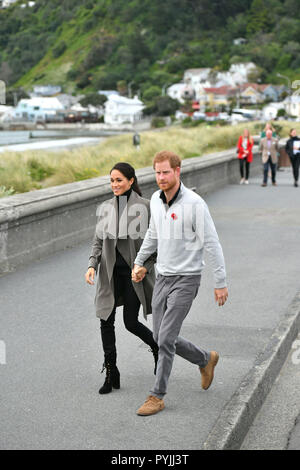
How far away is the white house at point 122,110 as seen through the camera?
177m

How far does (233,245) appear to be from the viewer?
11.7 meters

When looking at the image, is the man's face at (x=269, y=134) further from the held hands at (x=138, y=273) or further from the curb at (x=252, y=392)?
the held hands at (x=138, y=273)

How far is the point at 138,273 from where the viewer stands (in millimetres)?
5066

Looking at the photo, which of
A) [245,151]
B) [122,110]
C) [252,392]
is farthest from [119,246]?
[122,110]

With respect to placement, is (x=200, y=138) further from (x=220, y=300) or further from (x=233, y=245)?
(x=220, y=300)

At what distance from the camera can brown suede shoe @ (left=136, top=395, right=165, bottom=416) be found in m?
4.84

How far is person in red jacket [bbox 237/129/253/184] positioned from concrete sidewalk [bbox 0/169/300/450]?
9.89 m

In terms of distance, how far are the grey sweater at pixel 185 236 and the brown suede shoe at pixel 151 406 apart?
0.80m

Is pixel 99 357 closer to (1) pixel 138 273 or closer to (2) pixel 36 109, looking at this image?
(1) pixel 138 273

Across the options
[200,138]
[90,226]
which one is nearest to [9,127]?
[200,138]

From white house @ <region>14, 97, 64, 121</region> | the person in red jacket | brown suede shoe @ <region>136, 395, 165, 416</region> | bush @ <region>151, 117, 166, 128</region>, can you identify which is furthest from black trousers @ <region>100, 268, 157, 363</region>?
white house @ <region>14, 97, 64, 121</region>

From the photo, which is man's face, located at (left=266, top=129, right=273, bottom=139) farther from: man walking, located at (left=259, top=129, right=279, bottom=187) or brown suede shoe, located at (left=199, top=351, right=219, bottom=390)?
brown suede shoe, located at (left=199, top=351, right=219, bottom=390)

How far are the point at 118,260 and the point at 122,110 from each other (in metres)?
177
